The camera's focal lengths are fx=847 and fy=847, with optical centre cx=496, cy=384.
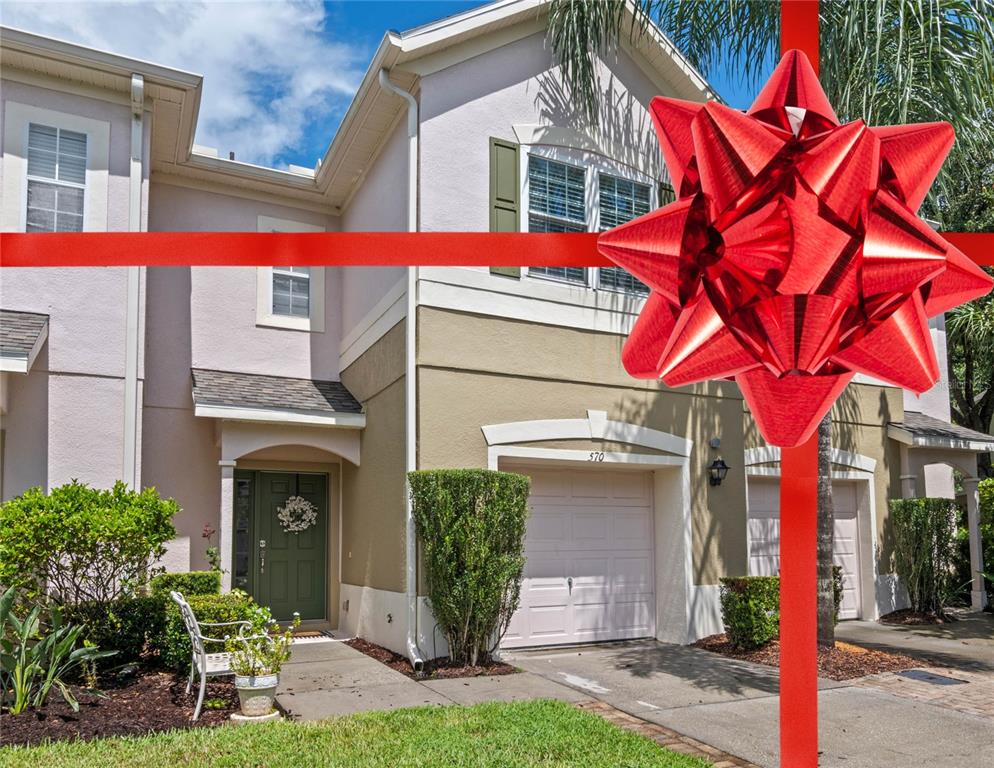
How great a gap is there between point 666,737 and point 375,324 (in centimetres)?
635

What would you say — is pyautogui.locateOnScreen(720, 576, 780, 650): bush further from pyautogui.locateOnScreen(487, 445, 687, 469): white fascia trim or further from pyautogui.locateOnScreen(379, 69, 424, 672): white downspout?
pyautogui.locateOnScreen(379, 69, 424, 672): white downspout

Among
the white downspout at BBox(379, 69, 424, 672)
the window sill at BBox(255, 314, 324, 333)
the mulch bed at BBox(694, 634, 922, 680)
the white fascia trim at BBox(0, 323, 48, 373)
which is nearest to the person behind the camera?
the white fascia trim at BBox(0, 323, 48, 373)

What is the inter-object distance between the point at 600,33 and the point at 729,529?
6.62m

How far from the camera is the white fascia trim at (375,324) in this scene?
10.0 metres

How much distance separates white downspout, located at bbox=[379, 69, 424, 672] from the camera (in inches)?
357

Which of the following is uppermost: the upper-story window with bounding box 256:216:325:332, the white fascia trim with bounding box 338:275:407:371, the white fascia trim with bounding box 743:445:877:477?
the upper-story window with bounding box 256:216:325:332

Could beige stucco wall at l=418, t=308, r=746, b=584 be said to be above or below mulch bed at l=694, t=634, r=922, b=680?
above

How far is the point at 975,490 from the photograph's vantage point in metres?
13.8

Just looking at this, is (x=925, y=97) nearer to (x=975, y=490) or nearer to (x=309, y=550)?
(x=975, y=490)

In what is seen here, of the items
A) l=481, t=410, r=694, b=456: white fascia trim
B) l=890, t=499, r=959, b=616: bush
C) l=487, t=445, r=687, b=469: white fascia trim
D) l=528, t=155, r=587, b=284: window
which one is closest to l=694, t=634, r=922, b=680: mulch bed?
l=487, t=445, r=687, b=469: white fascia trim

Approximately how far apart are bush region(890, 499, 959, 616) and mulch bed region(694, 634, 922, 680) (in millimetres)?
3196

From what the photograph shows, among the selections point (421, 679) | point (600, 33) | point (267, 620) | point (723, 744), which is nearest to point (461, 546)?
point (421, 679)

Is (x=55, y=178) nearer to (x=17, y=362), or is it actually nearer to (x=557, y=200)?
(x=17, y=362)

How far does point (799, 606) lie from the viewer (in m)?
1.24
